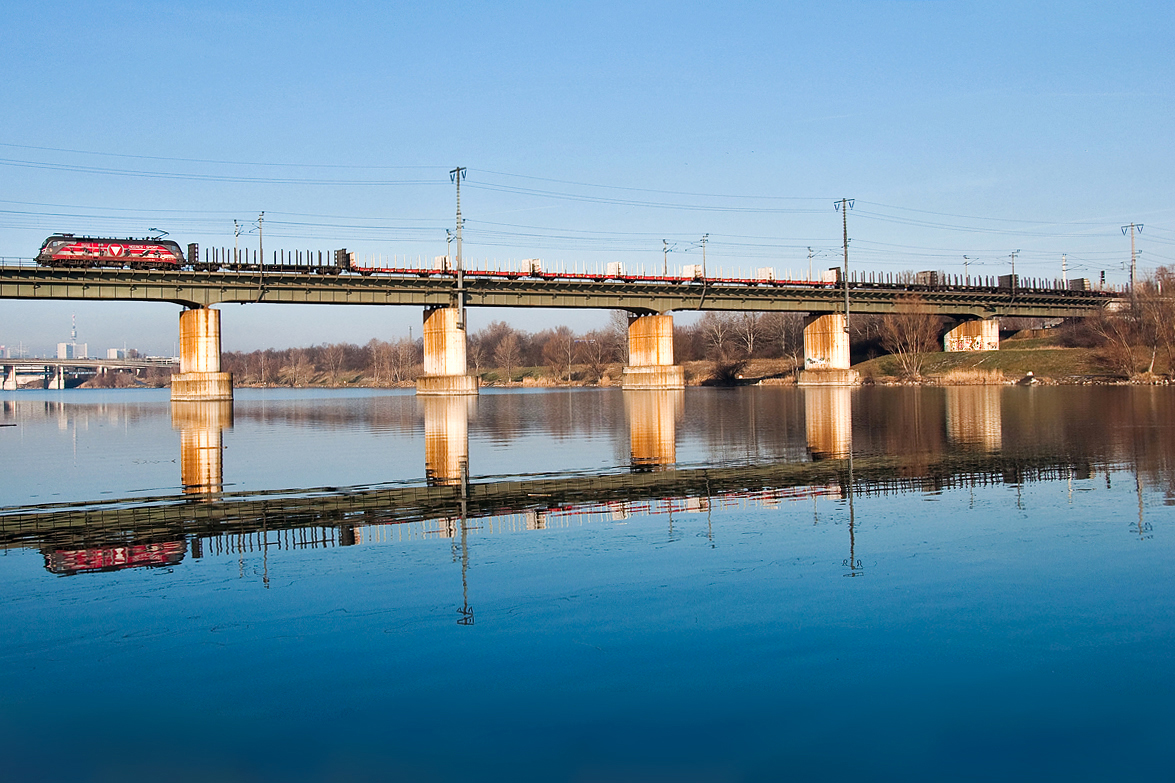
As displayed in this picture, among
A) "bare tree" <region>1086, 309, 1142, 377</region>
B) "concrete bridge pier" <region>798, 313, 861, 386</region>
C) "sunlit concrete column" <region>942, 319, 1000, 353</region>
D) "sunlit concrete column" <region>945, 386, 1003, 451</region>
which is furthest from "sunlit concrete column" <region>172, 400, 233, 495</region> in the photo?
"sunlit concrete column" <region>942, 319, 1000, 353</region>

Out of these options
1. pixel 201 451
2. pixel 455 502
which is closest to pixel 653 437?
pixel 201 451

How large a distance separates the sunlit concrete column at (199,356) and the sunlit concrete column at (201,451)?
21422 millimetres

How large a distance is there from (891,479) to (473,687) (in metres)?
14.3

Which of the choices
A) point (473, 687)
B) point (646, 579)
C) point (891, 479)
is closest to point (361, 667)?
point (473, 687)

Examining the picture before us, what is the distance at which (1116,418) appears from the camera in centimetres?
3797

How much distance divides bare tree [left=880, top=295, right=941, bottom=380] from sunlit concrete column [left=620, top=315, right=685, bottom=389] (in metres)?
27.6

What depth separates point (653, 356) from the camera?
98.9m

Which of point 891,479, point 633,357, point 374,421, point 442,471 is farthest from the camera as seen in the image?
point 633,357

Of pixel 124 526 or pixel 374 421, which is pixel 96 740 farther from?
pixel 374 421

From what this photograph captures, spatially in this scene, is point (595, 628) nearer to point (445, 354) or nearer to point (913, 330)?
point (445, 354)

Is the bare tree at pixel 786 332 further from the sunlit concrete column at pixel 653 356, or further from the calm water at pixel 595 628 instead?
the calm water at pixel 595 628

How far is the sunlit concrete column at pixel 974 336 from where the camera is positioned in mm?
112562

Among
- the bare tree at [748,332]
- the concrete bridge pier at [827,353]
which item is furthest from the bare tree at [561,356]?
the concrete bridge pier at [827,353]

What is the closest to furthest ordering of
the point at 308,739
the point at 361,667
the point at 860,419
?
the point at 308,739, the point at 361,667, the point at 860,419
